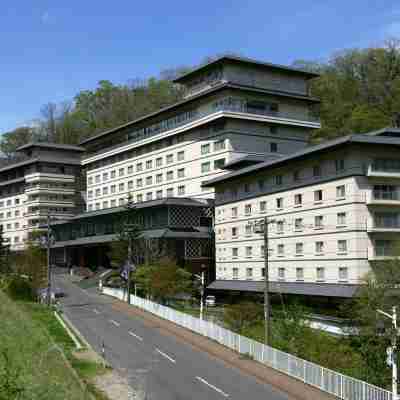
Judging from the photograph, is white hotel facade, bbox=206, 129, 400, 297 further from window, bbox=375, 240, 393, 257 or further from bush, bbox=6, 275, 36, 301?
bush, bbox=6, 275, 36, 301

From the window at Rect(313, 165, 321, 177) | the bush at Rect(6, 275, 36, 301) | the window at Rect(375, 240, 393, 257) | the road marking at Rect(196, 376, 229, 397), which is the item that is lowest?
the road marking at Rect(196, 376, 229, 397)

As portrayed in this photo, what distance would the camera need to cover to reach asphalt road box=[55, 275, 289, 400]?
28.4 metres

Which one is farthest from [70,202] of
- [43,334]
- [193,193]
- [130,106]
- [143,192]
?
[43,334]

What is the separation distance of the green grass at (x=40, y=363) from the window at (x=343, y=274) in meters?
22.8

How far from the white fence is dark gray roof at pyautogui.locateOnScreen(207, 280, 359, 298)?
1187cm

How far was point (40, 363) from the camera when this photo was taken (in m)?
25.2

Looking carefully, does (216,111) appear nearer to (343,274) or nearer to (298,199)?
(298,199)

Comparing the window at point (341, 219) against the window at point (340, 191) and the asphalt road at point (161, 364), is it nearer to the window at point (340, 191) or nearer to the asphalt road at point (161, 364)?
the window at point (340, 191)

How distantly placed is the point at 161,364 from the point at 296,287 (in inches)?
985

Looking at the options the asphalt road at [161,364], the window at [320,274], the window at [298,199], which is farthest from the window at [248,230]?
the asphalt road at [161,364]

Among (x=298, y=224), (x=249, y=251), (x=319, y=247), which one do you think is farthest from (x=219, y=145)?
(x=319, y=247)

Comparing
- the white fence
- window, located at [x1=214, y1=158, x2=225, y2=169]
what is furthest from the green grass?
window, located at [x1=214, y1=158, x2=225, y2=169]

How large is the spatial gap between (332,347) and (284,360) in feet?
13.9

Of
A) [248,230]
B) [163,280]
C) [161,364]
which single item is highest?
[248,230]
